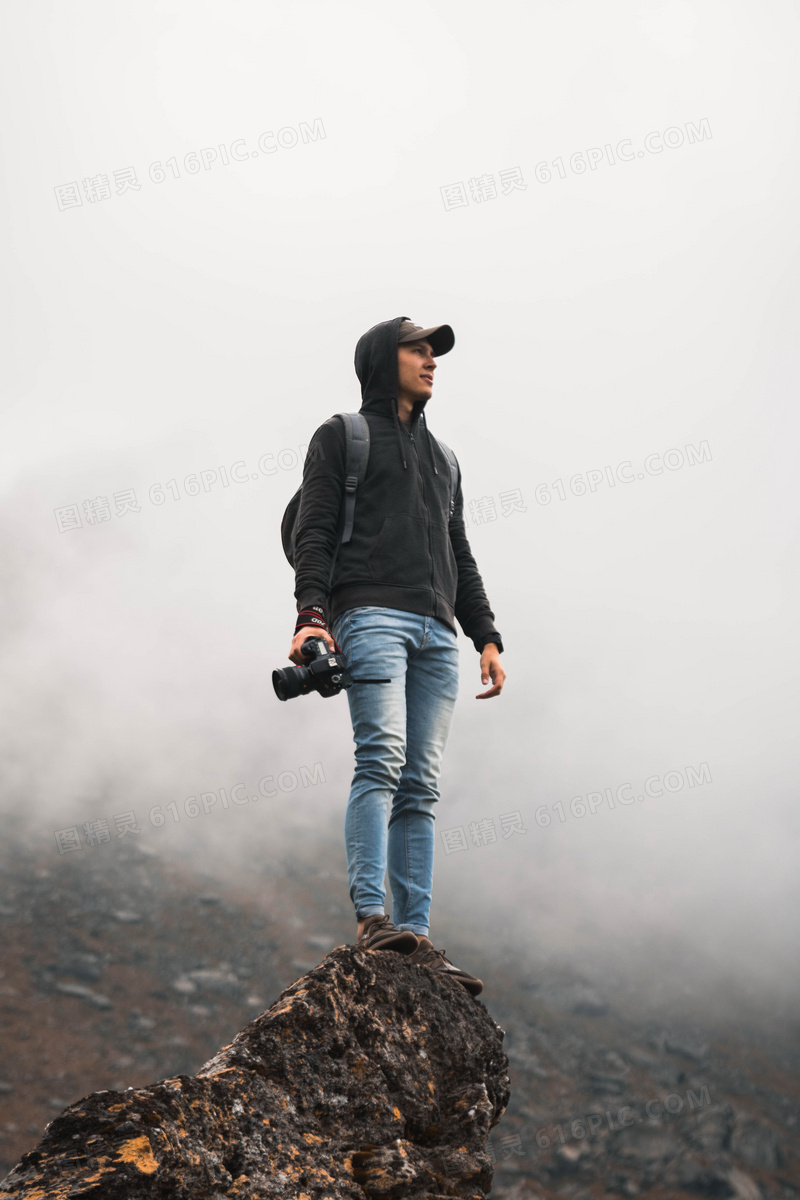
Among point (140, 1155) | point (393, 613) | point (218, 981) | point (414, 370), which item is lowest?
point (218, 981)

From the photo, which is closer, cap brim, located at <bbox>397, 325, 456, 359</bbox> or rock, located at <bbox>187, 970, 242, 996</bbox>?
Result: cap brim, located at <bbox>397, 325, 456, 359</bbox>

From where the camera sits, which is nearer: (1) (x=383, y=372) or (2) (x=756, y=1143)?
(1) (x=383, y=372)

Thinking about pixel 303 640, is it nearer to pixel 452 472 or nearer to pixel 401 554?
pixel 401 554

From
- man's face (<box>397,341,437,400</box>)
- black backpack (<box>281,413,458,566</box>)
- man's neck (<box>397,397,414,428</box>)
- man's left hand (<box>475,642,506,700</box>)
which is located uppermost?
man's face (<box>397,341,437,400</box>)

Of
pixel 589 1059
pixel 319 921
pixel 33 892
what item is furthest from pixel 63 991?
pixel 589 1059

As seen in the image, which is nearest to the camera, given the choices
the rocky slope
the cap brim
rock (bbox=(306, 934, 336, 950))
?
the cap brim

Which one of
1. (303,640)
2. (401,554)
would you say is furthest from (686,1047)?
(303,640)

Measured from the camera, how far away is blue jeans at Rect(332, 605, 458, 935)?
3477mm

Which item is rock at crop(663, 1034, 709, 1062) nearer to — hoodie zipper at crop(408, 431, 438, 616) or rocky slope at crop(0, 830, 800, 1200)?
rocky slope at crop(0, 830, 800, 1200)

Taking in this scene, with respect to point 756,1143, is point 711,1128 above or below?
above

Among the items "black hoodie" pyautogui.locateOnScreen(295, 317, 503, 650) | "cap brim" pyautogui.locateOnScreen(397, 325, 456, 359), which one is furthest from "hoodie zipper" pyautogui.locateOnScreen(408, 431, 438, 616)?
"cap brim" pyautogui.locateOnScreen(397, 325, 456, 359)

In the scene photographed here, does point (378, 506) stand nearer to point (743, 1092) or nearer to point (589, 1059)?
point (589, 1059)

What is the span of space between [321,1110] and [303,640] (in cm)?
171

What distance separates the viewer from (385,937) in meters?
3.46
